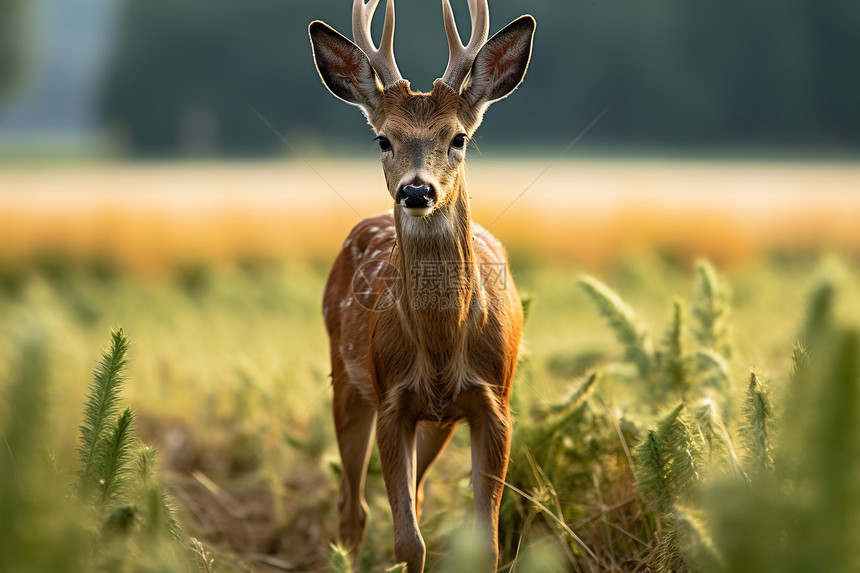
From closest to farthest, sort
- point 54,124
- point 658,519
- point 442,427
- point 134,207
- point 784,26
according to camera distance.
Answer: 1. point 658,519
2. point 442,427
3. point 134,207
4. point 784,26
5. point 54,124

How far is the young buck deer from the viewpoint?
12.3ft

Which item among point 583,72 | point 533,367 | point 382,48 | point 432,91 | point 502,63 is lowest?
point 533,367

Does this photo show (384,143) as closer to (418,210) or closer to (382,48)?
(382,48)

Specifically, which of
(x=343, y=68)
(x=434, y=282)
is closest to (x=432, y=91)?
(x=343, y=68)

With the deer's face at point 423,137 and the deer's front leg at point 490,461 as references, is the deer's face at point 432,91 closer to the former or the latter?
the deer's face at point 423,137

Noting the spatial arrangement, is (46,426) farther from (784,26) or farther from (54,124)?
(54,124)

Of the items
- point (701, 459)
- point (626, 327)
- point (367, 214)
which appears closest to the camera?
point (701, 459)

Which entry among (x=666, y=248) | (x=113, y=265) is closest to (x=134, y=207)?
(x=113, y=265)

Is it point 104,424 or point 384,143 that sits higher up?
point 384,143

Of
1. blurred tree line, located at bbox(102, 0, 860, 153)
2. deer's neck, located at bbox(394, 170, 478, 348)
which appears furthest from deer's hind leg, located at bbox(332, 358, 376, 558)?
blurred tree line, located at bbox(102, 0, 860, 153)

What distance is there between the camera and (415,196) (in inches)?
138

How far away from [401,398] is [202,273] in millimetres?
10396

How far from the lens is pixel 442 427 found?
4.03m

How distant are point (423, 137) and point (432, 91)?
307 millimetres
